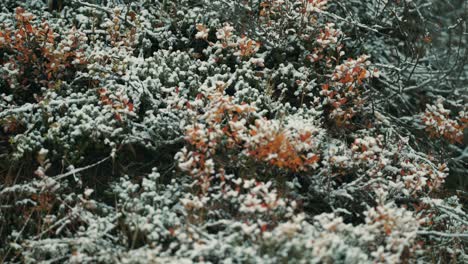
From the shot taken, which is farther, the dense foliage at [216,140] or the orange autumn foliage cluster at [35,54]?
the orange autumn foliage cluster at [35,54]

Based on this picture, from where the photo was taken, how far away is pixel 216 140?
3.37 meters

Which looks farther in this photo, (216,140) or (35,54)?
(35,54)

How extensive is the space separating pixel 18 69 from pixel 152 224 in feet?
5.02

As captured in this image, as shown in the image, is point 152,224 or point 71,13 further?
point 71,13

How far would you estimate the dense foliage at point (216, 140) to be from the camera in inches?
118

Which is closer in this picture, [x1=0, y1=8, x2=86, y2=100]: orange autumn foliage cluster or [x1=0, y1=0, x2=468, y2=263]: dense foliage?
[x1=0, y1=0, x2=468, y2=263]: dense foliage

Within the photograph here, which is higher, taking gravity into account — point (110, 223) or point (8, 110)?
point (8, 110)

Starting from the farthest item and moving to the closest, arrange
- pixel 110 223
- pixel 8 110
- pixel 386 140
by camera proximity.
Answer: pixel 386 140
pixel 8 110
pixel 110 223

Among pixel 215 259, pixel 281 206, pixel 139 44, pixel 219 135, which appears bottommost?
pixel 215 259

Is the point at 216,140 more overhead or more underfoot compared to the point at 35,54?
more underfoot

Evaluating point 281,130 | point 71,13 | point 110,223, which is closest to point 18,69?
point 71,13

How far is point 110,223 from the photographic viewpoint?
10.2ft

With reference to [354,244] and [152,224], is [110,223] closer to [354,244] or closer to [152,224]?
[152,224]

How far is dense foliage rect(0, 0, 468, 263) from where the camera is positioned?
2990mm
